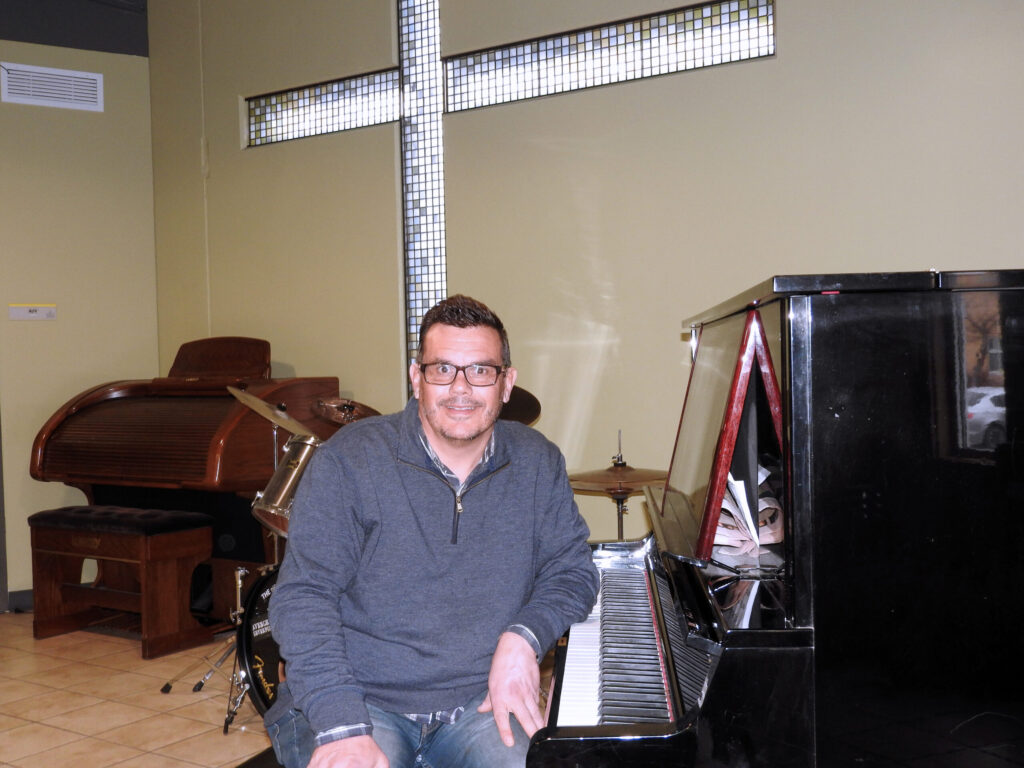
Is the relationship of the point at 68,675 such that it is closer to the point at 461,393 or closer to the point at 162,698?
the point at 162,698

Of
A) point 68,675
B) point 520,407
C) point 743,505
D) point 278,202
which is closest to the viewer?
point 743,505

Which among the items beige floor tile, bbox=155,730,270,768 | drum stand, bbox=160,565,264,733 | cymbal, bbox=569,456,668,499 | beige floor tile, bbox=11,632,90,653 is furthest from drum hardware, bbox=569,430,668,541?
beige floor tile, bbox=11,632,90,653

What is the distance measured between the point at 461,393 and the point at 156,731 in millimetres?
2268

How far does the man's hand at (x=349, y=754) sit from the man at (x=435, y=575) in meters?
0.13

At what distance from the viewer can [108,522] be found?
169 inches

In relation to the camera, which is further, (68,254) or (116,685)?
(68,254)

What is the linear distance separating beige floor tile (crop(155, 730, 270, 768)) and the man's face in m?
1.79

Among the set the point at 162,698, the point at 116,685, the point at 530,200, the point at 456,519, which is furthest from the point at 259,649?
the point at 530,200

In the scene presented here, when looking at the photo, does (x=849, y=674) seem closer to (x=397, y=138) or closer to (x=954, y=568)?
(x=954, y=568)

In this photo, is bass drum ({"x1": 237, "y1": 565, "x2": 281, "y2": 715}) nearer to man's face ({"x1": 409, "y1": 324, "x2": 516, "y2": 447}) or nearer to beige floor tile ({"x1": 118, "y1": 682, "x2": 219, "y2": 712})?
beige floor tile ({"x1": 118, "y1": 682, "x2": 219, "y2": 712})

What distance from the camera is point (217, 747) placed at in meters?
3.20

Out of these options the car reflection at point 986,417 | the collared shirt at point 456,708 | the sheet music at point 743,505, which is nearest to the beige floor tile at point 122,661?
the collared shirt at point 456,708

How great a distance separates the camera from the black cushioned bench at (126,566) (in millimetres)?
4191

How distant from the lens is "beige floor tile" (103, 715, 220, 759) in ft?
10.6
